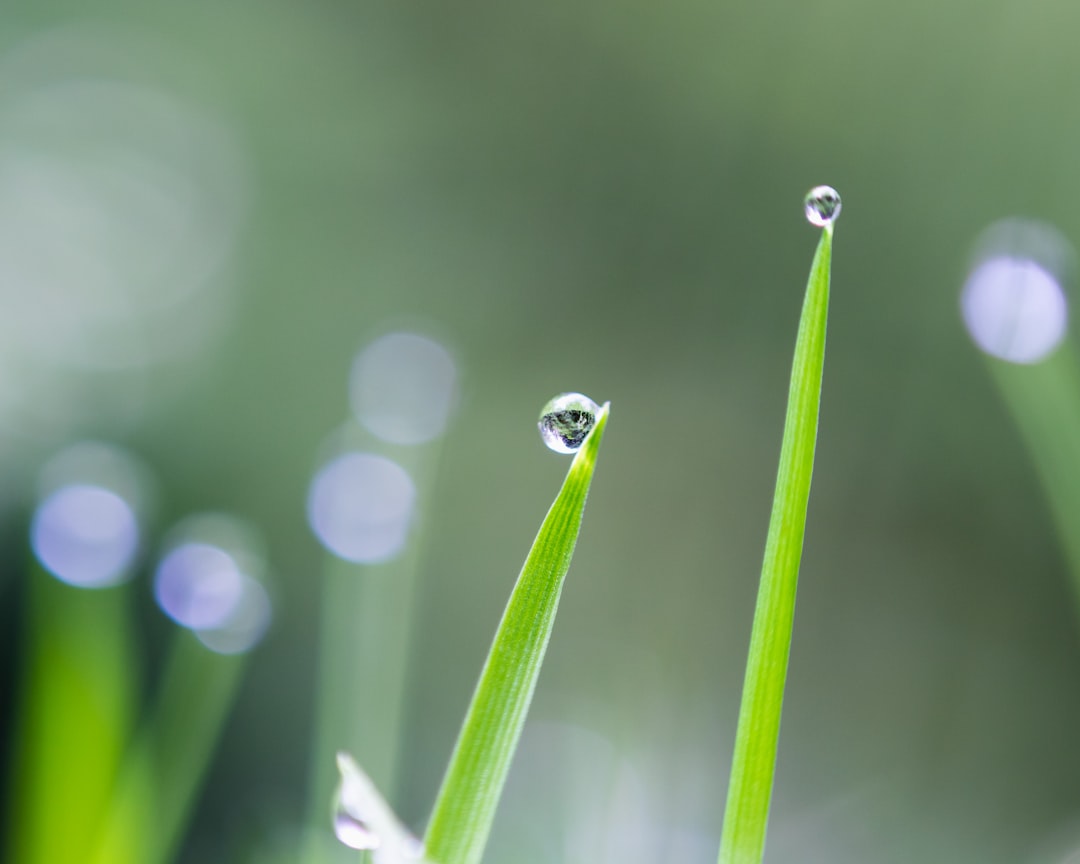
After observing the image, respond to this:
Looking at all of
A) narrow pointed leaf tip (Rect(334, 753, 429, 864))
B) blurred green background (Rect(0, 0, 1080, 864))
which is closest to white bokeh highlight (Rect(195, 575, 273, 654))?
blurred green background (Rect(0, 0, 1080, 864))

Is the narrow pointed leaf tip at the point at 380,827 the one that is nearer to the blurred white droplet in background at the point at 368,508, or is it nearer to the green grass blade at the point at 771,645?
the green grass blade at the point at 771,645

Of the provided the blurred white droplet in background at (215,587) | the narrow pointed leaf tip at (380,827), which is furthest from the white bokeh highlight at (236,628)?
the narrow pointed leaf tip at (380,827)

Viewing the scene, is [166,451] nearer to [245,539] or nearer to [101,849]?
[245,539]

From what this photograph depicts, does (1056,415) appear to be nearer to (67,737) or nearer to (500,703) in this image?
(500,703)

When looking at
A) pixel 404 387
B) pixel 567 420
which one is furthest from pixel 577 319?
pixel 567 420

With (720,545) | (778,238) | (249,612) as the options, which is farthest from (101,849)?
(778,238)

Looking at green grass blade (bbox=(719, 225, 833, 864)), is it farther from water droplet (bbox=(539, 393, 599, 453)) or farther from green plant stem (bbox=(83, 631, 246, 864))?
green plant stem (bbox=(83, 631, 246, 864))
